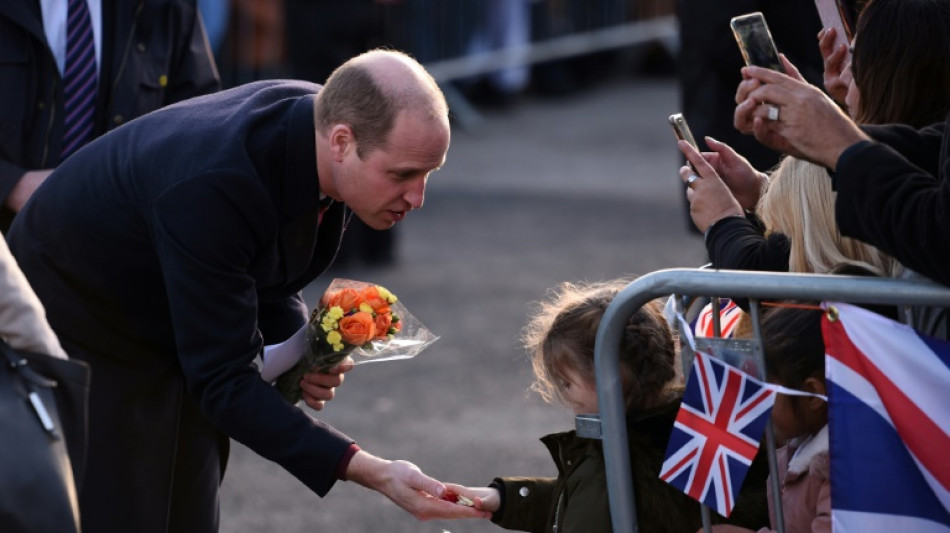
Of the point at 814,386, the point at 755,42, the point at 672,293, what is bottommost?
the point at 814,386

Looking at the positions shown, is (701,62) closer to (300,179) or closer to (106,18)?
(106,18)

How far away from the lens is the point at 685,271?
2775mm

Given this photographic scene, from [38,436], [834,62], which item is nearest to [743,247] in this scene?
[834,62]

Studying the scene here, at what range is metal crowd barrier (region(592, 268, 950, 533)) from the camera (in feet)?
8.61

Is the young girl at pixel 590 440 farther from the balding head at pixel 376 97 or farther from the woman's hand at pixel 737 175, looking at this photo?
the balding head at pixel 376 97

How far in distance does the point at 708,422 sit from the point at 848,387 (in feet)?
1.00

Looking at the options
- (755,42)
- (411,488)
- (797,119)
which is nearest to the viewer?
(797,119)

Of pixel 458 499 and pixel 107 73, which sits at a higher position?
pixel 107 73

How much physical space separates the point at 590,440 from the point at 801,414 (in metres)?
0.44

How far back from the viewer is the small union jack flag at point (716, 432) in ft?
9.22

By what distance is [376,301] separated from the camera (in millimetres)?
3549

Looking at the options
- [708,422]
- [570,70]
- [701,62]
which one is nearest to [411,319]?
[708,422]

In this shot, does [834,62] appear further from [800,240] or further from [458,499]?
[458,499]

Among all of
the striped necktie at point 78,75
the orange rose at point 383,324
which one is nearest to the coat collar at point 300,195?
the orange rose at point 383,324
